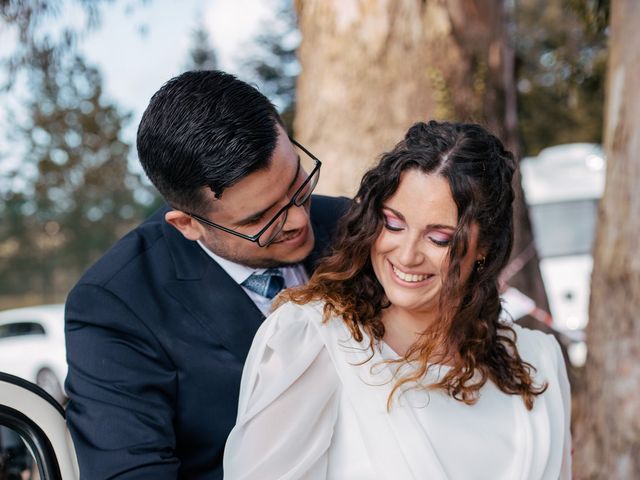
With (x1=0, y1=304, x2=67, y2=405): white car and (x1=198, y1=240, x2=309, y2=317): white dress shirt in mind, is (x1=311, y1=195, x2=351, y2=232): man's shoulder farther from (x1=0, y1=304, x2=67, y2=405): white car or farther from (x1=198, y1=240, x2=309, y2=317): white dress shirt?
(x1=0, y1=304, x2=67, y2=405): white car

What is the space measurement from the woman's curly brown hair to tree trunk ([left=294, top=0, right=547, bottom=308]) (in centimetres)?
249

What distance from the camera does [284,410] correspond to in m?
1.95

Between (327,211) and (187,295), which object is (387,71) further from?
(187,295)

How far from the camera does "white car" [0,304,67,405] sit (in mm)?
10258

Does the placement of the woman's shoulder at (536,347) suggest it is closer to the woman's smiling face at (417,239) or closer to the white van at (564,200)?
the woman's smiling face at (417,239)

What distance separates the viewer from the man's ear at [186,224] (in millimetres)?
2441

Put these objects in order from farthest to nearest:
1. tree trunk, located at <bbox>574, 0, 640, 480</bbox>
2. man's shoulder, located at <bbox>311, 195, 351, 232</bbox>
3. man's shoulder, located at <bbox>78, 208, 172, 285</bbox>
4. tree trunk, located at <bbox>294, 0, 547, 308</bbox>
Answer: tree trunk, located at <bbox>294, 0, 547, 308</bbox> < tree trunk, located at <bbox>574, 0, 640, 480</bbox> < man's shoulder, located at <bbox>311, 195, 351, 232</bbox> < man's shoulder, located at <bbox>78, 208, 172, 285</bbox>

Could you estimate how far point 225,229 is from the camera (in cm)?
237

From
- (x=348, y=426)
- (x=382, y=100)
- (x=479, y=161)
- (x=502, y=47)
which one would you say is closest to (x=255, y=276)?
(x=348, y=426)

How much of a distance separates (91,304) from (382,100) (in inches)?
116

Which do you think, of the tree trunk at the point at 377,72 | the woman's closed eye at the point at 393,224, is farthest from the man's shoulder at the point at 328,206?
the tree trunk at the point at 377,72

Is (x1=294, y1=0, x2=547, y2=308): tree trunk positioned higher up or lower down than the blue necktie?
higher up

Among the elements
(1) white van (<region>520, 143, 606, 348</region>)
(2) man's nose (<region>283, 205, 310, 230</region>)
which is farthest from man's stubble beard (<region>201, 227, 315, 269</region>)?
(1) white van (<region>520, 143, 606, 348</region>)

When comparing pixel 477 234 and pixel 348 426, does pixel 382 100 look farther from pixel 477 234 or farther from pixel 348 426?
pixel 348 426
